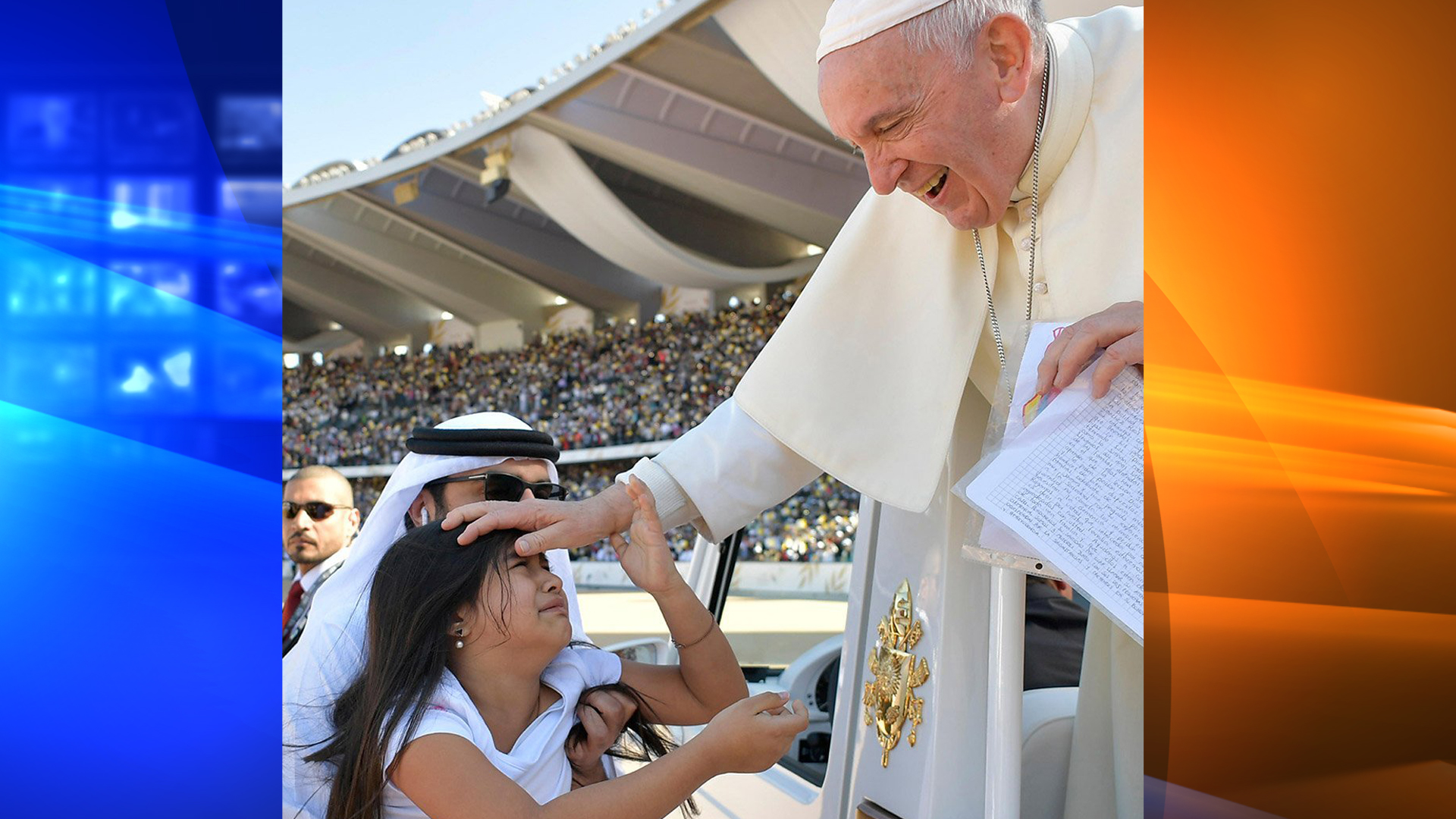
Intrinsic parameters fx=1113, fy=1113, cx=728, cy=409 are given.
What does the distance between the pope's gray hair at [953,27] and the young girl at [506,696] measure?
2.97ft

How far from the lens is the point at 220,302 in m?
0.83

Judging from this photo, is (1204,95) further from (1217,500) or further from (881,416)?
(881,416)

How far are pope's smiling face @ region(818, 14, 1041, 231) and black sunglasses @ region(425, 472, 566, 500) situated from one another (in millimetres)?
1409

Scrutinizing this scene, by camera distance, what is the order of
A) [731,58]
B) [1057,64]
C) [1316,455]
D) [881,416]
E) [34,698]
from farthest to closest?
[731,58] → [881,416] → [1057,64] → [34,698] → [1316,455]

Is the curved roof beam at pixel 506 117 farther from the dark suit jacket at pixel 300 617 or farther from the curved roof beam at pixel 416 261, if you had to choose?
the dark suit jacket at pixel 300 617

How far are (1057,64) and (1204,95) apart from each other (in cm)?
135

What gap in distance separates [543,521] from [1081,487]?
3.12 ft

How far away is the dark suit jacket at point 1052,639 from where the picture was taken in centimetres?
271

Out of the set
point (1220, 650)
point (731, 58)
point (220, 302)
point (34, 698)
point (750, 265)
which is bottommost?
point (34, 698)

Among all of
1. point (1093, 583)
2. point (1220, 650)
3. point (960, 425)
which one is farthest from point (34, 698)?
point (960, 425)

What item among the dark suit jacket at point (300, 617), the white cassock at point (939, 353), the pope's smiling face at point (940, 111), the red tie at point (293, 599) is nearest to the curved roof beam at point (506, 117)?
the red tie at point (293, 599)

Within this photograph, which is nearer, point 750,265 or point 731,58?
point 731,58

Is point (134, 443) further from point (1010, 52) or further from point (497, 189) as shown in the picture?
point (497, 189)

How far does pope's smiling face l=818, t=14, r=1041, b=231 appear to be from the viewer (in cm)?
168
